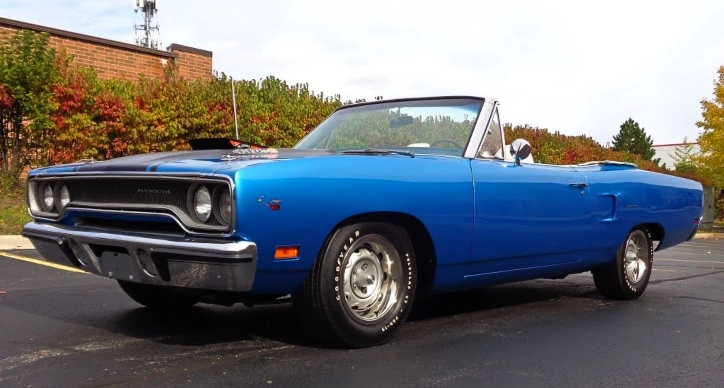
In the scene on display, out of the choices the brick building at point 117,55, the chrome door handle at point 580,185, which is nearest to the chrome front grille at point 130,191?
the chrome door handle at point 580,185

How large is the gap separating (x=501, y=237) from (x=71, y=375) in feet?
8.56

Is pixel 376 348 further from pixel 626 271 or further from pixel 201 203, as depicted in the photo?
pixel 626 271

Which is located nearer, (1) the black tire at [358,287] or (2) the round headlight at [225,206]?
(2) the round headlight at [225,206]

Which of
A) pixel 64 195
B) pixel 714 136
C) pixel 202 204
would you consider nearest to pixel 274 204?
pixel 202 204

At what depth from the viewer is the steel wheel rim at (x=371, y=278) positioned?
4102 mm

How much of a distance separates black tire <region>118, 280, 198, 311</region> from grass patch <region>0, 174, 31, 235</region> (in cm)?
597

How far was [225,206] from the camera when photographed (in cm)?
362

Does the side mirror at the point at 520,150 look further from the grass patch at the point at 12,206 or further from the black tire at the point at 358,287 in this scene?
the grass patch at the point at 12,206

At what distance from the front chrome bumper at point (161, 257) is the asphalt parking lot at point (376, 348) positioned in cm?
41

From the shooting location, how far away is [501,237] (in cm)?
488

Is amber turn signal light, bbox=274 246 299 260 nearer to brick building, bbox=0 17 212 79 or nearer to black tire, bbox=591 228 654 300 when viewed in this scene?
black tire, bbox=591 228 654 300

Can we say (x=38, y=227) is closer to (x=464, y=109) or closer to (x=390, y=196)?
(x=390, y=196)

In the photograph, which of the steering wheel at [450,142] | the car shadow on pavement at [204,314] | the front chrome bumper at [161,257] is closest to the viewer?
the front chrome bumper at [161,257]

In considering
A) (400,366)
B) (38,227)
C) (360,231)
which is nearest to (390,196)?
(360,231)
